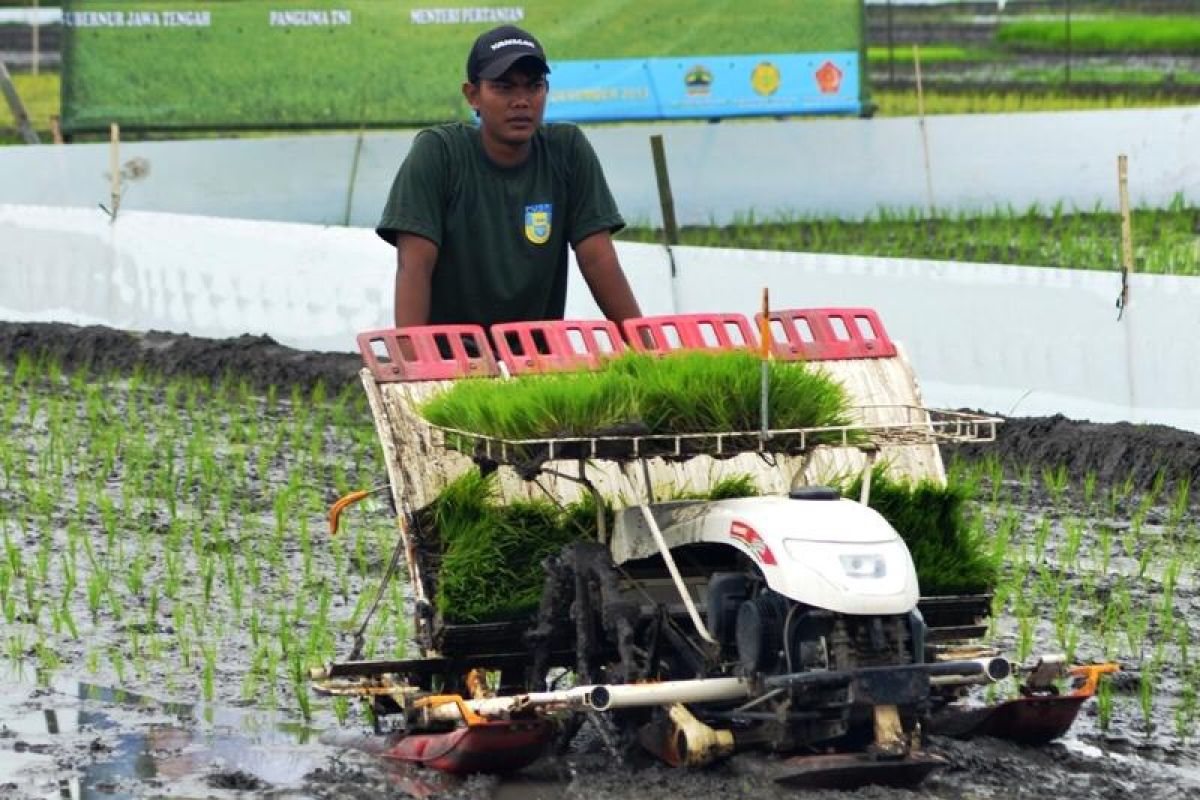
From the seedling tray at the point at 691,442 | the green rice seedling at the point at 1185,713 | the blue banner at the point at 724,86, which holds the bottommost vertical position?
the green rice seedling at the point at 1185,713

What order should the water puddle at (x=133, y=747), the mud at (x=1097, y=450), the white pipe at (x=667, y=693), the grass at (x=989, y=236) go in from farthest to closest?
the grass at (x=989, y=236)
the mud at (x=1097, y=450)
the water puddle at (x=133, y=747)
the white pipe at (x=667, y=693)

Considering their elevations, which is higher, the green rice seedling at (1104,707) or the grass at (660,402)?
the grass at (660,402)

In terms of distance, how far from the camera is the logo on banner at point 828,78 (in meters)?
19.0

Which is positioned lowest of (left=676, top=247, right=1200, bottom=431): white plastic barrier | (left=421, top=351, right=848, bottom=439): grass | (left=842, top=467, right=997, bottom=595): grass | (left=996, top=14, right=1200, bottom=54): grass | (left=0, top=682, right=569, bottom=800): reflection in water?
(left=0, top=682, right=569, bottom=800): reflection in water

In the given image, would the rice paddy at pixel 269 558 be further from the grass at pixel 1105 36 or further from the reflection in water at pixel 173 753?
the grass at pixel 1105 36

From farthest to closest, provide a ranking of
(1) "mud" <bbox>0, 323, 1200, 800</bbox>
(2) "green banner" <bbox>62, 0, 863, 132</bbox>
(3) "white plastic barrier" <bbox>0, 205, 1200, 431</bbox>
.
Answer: (2) "green banner" <bbox>62, 0, 863, 132</bbox> < (3) "white plastic barrier" <bbox>0, 205, 1200, 431</bbox> < (1) "mud" <bbox>0, 323, 1200, 800</bbox>

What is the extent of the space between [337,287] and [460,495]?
25.8ft

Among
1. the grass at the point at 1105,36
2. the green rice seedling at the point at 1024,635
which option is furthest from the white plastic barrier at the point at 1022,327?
the grass at the point at 1105,36

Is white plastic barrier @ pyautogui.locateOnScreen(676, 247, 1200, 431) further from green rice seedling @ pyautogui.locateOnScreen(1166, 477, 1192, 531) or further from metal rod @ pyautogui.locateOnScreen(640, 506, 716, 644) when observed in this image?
metal rod @ pyautogui.locateOnScreen(640, 506, 716, 644)

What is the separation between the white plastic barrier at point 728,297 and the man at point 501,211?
4728mm

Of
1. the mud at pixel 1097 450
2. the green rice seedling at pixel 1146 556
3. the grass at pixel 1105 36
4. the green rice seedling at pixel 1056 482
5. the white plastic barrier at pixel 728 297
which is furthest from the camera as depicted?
the grass at pixel 1105 36

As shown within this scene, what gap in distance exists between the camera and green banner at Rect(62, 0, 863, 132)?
59.3 ft

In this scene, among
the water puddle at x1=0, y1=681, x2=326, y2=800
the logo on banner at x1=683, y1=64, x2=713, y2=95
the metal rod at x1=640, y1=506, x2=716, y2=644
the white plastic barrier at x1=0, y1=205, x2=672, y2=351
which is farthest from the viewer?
the logo on banner at x1=683, y1=64, x2=713, y2=95

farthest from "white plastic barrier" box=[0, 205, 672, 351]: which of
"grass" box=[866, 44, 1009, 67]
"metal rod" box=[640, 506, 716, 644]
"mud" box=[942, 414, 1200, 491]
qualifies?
"grass" box=[866, 44, 1009, 67]
